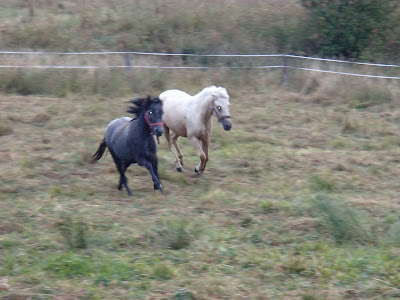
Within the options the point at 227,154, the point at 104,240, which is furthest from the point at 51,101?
the point at 104,240

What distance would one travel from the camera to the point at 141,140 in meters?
7.76

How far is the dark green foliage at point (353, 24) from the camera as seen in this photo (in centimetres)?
1616

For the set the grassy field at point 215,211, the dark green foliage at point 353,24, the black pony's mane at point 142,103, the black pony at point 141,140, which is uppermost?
the dark green foliage at point 353,24

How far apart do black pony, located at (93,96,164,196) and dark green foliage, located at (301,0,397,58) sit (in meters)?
10.1

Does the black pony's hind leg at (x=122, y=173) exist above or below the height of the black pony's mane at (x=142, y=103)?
below

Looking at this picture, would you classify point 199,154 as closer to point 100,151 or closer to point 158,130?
point 158,130

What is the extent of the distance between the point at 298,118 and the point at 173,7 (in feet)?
29.2

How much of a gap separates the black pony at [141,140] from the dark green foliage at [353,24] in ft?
33.3

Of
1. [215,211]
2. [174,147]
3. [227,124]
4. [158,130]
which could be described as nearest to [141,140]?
[158,130]

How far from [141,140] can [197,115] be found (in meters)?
1.32

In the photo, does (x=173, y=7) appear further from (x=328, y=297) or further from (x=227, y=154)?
(x=328, y=297)

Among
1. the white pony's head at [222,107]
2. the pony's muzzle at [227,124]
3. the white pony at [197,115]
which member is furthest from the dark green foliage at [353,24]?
the pony's muzzle at [227,124]

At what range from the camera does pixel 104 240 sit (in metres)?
5.95

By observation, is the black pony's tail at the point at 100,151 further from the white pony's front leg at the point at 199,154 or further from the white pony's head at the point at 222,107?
the white pony's head at the point at 222,107
